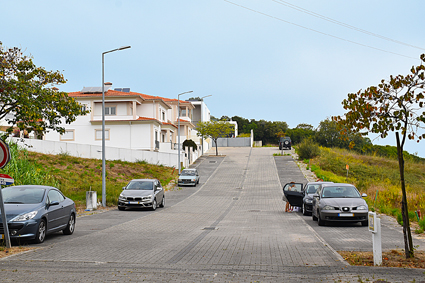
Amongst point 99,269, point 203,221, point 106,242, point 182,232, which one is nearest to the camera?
point 99,269

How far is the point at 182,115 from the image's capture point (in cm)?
7788

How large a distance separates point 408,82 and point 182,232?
8.39 metres

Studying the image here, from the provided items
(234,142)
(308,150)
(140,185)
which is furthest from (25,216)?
(234,142)

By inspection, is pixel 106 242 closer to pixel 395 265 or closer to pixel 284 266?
pixel 284 266

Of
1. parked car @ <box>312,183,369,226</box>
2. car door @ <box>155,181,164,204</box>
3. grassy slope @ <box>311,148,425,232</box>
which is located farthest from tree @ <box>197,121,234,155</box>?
parked car @ <box>312,183,369,226</box>

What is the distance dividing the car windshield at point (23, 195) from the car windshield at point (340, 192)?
10.3 metres

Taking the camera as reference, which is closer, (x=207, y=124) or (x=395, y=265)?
(x=395, y=265)

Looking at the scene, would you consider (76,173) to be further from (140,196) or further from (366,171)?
(366,171)

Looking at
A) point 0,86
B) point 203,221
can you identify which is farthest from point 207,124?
point 0,86

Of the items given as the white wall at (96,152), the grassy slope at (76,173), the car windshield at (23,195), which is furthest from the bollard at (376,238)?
the white wall at (96,152)

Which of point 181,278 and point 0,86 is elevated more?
point 0,86

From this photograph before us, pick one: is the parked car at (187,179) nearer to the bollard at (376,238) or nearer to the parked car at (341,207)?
the parked car at (341,207)

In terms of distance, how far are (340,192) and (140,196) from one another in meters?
9.97

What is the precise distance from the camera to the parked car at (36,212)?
1078 cm
